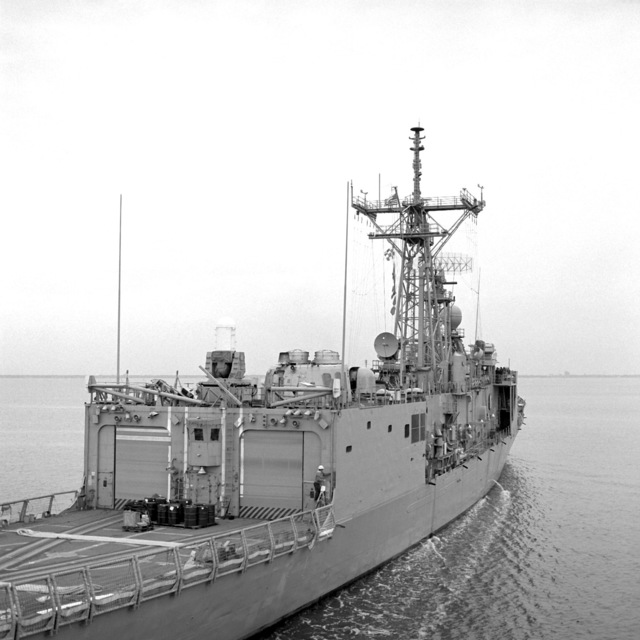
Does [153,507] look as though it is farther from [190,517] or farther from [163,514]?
[190,517]

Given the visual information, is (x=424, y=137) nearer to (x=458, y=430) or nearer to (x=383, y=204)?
(x=383, y=204)

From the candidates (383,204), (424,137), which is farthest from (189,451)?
(424,137)

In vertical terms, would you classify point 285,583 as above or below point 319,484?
below

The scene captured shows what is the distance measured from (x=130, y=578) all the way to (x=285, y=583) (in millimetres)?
4228

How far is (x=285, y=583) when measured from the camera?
617 inches

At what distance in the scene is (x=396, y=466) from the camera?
70.1 ft

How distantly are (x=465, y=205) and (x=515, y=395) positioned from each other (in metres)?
15.8

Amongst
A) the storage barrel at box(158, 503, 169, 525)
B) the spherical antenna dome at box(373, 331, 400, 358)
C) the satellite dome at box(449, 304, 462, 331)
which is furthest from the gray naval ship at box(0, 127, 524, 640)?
the satellite dome at box(449, 304, 462, 331)

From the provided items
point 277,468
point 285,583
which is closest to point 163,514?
point 277,468

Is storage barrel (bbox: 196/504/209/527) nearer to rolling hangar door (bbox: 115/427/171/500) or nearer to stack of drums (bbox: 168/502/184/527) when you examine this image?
stack of drums (bbox: 168/502/184/527)

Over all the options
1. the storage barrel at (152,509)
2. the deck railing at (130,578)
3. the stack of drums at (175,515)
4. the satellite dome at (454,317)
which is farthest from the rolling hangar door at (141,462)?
the satellite dome at (454,317)

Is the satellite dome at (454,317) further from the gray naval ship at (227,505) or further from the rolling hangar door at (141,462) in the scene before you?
the rolling hangar door at (141,462)

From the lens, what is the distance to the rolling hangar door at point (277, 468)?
714 inches

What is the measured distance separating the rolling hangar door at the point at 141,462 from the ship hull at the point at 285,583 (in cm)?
469
